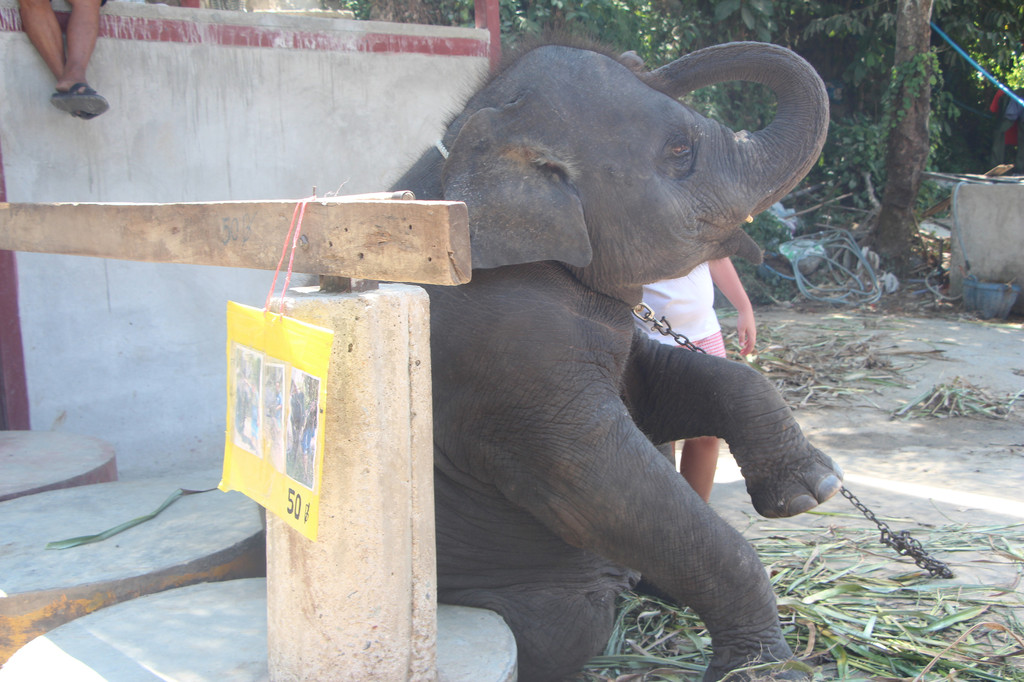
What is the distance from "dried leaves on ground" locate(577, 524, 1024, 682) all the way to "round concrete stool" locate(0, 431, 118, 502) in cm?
200

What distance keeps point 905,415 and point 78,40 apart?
5.17 metres

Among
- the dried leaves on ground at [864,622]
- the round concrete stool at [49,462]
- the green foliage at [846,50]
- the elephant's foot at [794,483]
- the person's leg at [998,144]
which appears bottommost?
the dried leaves on ground at [864,622]

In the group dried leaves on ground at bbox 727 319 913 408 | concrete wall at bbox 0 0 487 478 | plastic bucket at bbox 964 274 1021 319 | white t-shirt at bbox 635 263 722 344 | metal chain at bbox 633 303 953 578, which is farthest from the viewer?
plastic bucket at bbox 964 274 1021 319

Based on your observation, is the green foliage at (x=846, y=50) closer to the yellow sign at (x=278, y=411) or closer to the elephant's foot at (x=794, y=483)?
the elephant's foot at (x=794, y=483)

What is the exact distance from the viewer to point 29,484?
3.30 m

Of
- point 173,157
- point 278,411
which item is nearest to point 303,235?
point 278,411

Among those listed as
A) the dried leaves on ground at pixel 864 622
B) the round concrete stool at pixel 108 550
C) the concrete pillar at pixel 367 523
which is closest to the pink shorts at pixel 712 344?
the dried leaves on ground at pixel 864 622

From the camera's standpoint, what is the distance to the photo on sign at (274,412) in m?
1.63

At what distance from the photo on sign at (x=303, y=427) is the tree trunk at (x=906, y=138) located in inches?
402

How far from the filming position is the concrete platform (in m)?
2.05

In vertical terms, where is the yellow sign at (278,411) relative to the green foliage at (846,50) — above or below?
below

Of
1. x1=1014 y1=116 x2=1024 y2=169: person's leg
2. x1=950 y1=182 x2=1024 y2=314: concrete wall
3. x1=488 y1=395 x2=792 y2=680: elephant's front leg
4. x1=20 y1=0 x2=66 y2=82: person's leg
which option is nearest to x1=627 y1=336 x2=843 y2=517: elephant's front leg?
x1=488 y1=395 x2=792 y2=680: elephant's front leg

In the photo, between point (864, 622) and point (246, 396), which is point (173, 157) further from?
point (864, 622)

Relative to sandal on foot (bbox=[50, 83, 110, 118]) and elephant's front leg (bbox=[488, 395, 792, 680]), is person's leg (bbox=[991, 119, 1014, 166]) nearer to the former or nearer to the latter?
sandal on foot (bbox=[50, 83, 110, 118])
